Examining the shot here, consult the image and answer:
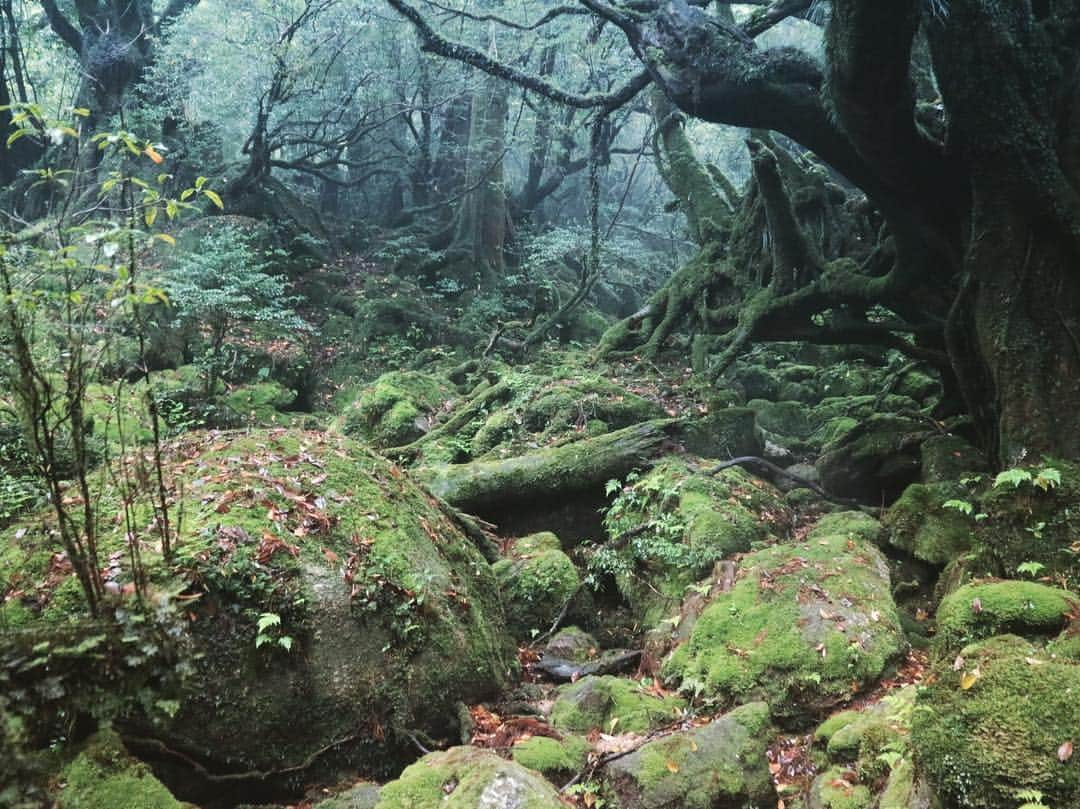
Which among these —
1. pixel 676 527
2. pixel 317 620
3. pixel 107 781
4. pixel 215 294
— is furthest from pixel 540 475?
pixel 215 294

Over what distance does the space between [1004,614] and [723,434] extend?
5.68 meters

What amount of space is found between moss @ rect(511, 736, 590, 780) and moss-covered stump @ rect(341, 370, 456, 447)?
7734 mm

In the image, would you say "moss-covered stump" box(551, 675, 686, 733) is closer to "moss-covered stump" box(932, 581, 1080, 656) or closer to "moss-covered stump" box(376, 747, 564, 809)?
"moss-covered stump" box(376, 747, 564, 809)

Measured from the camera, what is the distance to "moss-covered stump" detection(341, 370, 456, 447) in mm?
11422

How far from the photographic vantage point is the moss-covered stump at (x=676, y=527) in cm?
660

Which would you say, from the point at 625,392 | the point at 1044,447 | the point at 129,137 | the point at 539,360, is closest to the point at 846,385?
the point at 625,392

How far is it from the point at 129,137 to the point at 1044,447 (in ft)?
22.7

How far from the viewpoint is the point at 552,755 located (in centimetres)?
400

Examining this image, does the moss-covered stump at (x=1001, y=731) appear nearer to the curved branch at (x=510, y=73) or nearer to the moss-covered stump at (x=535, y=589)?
the moss-covered stump at (x=535, y=589)

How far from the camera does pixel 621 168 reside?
30547 mm

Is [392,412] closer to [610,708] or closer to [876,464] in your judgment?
[876,464]

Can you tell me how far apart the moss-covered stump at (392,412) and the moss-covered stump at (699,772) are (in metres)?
8.19

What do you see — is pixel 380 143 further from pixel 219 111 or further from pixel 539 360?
pixel 539 360

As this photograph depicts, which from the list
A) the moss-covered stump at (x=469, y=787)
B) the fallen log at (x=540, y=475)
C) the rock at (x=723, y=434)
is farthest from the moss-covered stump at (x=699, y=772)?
the rock at (x=723, y=434)
